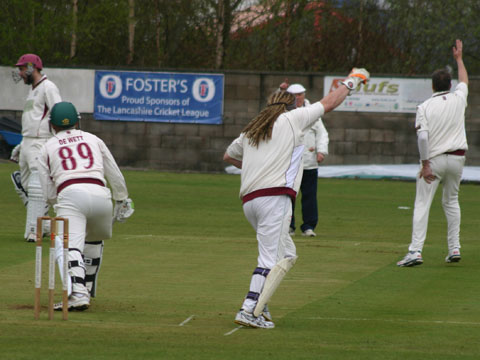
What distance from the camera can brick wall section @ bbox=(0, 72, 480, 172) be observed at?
2791 cm

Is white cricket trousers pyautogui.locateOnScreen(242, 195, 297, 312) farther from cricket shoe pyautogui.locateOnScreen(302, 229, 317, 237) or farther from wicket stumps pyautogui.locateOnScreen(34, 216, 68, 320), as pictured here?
cricket shoe pyautogui.locateOnScreen(302, 229, 317, 237)

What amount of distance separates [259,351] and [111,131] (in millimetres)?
23710

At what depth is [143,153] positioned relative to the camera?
29406mm

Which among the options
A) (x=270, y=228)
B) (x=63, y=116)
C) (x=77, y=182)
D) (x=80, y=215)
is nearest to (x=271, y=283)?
(x=270, y=228)

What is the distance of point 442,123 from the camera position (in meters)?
10.8

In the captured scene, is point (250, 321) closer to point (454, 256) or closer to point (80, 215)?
point (80, 215)

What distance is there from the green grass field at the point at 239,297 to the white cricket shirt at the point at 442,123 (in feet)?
4.18

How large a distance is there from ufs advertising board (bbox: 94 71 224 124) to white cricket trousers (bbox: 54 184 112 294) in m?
20.8

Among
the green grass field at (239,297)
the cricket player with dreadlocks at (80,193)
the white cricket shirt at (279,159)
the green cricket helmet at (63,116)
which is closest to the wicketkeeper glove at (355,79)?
the white cricket shirt at (279,159)

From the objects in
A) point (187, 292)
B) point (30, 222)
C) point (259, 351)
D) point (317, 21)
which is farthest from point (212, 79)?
point (259, 351)

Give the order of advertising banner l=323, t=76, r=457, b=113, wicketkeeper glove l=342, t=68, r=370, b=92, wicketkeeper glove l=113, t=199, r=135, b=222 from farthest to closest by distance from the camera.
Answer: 1. advertising banner l=323, t=76, r=457, b=113
2. wicketkeeper glove l=113, t=199, r=135, b=222
3. wicketkeeper glove l=342, t=68, r=370, b=92

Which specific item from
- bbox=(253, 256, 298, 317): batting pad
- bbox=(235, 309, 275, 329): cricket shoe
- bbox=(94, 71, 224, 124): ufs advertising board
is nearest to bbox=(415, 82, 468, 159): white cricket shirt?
bbox=(253, 256, 298, 317): batting pad

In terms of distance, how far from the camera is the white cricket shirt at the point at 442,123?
424 inches

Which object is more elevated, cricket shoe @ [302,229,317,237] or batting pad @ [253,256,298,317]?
batting pad @ [253,256,298,317]
